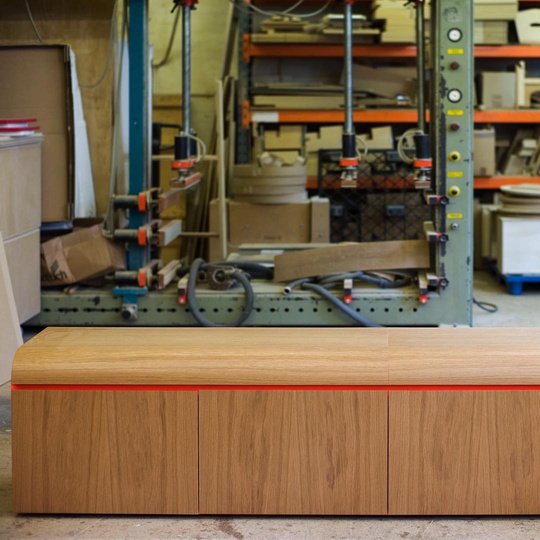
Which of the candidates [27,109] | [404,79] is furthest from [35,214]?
[404,79]

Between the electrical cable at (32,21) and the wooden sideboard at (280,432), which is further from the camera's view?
the electrical cable at (32,21)

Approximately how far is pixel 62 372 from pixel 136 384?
21 centimetres

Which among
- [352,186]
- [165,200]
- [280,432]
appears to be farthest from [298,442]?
[165,200]

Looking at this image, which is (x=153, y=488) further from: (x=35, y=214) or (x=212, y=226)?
(x=212, y=226)

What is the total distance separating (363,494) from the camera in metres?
3.09

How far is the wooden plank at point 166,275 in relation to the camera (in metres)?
5.63

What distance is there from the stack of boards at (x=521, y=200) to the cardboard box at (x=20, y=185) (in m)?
3.20

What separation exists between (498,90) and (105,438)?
569 cm

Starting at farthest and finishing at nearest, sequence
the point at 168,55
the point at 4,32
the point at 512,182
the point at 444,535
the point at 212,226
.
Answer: the point at 168,55 < the point at 512,182 < the point at 212,226 < the point at 4,32 < the point at 444,535

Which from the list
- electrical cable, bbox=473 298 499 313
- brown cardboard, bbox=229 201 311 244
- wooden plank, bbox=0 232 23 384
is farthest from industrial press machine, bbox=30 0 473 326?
brown cardboard, bbox=229 201 311 244

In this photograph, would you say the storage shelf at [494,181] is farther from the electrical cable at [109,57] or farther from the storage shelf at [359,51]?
the electrical cable at [109,57]

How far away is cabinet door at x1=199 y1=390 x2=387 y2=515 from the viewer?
3051mm

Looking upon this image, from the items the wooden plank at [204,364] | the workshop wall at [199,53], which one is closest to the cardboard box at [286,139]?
the workshop wall at [199,53]

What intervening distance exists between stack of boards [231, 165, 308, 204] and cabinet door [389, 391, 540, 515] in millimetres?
4003
